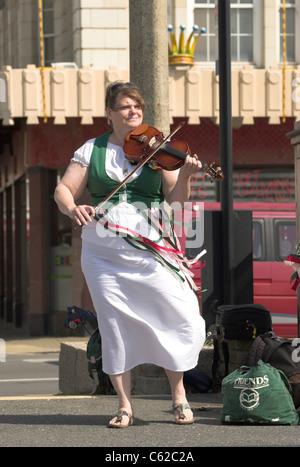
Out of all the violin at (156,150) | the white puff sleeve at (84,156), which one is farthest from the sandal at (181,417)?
the white puff sleeve at (84,156)

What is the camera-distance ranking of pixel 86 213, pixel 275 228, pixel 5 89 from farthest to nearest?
pixel 5 89, pixel 275 228, pixel 86 213

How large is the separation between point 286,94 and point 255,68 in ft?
5.18

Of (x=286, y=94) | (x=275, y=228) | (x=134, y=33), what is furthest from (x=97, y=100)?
(x=134, y=33)

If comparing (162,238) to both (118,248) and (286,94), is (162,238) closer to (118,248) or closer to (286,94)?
(118,248)

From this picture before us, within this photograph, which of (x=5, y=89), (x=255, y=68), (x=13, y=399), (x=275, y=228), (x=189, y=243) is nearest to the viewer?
(x=13, y=399)

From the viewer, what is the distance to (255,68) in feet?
66.9

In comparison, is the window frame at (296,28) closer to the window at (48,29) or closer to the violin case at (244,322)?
the window at (48,29)

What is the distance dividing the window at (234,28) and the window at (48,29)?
9.56 ft

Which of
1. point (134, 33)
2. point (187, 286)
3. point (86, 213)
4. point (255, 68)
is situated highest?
point (255, 68)

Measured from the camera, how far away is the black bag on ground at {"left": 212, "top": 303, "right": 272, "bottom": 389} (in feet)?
24.9

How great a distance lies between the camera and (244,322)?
7.61m

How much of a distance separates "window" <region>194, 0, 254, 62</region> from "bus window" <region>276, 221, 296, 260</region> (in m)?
5.50

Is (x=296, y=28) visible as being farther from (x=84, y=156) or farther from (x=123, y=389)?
(x=123, y=389)

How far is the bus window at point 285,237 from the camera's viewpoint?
51.3 ft
